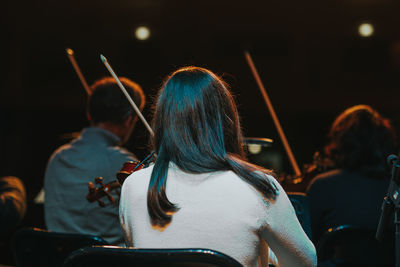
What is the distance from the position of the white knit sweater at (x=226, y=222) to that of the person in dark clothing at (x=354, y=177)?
1050 millimetres

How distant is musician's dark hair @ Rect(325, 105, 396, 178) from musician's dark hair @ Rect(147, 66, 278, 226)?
1163 millimetres

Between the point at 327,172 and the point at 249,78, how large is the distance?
461cm

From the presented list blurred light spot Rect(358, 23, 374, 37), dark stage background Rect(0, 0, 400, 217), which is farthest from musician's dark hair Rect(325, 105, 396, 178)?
blurred light spot Rect(358, 23, 374, 37)

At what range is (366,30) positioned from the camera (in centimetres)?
677

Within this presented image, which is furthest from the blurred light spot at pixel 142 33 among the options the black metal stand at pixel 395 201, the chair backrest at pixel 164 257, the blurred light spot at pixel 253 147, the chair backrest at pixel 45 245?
the chair backrest at pixel 164 257

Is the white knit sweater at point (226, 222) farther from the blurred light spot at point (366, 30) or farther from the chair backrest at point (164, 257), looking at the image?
the blurred light spot at point (366, 30)

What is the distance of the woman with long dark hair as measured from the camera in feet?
3.46

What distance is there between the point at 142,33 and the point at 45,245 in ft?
18.0

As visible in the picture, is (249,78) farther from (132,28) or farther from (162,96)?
(162,96)

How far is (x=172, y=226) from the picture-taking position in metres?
1.06

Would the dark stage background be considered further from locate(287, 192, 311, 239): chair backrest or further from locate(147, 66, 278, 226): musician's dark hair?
locate(147, 66, 278, 226): musician's dark hair

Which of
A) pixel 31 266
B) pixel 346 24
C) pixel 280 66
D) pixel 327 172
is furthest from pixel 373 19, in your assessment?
pixel 31 266

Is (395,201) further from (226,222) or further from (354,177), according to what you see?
(354,177)

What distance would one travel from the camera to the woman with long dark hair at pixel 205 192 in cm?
105
